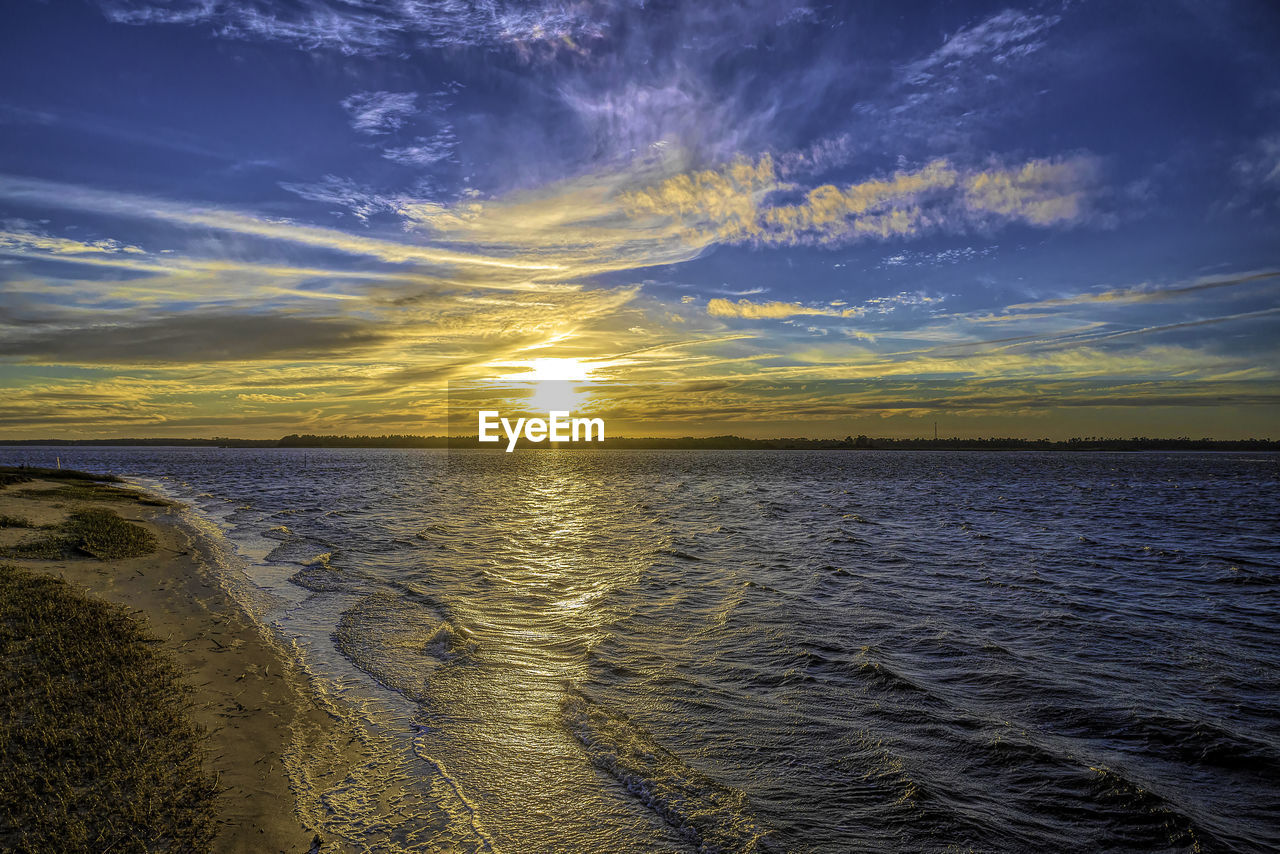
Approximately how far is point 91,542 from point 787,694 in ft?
89.8

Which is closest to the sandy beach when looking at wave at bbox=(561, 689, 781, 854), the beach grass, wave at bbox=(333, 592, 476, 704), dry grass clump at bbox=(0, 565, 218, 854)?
dry grass clump at bbox=(0, 565, 218, 854)

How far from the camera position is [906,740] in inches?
424

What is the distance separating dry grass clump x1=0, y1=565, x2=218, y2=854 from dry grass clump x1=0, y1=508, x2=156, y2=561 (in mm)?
Answer: 12377

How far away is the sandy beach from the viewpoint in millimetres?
7637

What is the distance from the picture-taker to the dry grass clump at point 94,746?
6586mm

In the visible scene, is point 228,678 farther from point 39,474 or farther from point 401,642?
point 39,474

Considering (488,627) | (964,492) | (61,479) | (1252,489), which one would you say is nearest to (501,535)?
(488,627)

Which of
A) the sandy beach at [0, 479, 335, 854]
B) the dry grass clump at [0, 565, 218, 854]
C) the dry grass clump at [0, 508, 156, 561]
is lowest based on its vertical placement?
the sandy beach at [0, 479, 335, 854]

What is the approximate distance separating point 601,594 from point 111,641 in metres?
12.9

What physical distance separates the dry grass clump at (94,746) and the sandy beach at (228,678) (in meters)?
0.36

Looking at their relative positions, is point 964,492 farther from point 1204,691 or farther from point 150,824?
point 150,824

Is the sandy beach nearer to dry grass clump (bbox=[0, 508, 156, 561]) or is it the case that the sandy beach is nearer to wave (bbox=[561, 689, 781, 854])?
dry grass clump (bbox=[0, 508, 156, 561])

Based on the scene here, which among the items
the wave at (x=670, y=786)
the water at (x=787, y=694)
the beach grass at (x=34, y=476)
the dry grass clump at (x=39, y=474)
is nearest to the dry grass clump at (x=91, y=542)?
the water at (x=787, y=694)

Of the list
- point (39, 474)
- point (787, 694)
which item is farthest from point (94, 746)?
point (39, 474)
